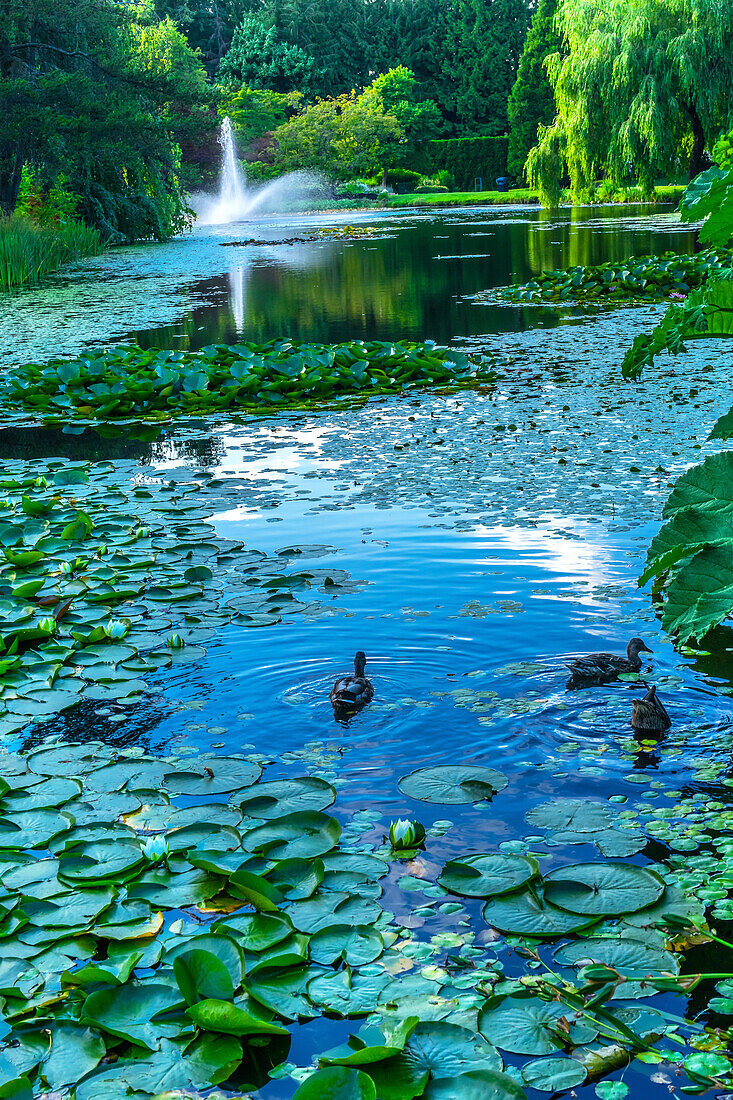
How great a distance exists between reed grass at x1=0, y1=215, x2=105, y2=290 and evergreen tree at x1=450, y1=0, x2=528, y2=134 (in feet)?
116

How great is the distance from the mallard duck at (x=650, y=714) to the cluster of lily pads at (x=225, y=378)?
5156 millimetres

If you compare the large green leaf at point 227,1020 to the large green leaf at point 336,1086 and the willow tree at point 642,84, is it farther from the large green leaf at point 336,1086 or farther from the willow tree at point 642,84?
the willow tree at point 642,84

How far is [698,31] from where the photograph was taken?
54.1ft

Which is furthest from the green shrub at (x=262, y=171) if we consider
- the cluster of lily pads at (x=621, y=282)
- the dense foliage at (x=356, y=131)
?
the cluster of lily pads at (x=621, y=282)

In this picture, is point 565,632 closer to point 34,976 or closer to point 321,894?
→ point 321,894

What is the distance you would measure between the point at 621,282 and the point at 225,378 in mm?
6089

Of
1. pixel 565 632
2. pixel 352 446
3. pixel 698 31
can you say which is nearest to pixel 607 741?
pixel 565 632

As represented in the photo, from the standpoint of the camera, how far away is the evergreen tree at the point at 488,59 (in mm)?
49062

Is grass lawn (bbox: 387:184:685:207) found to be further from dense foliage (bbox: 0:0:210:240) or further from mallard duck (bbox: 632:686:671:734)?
mallard duck (bbox: 632:686:671:734)

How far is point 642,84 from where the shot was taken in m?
17.0

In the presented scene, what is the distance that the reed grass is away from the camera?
51.2ft

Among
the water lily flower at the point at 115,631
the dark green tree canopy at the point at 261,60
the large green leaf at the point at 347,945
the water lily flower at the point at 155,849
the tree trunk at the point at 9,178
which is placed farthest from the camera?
the dark green tree canopy at the point at 261,60

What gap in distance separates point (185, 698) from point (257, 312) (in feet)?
34.5

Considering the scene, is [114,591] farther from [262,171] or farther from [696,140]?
[262,171]
